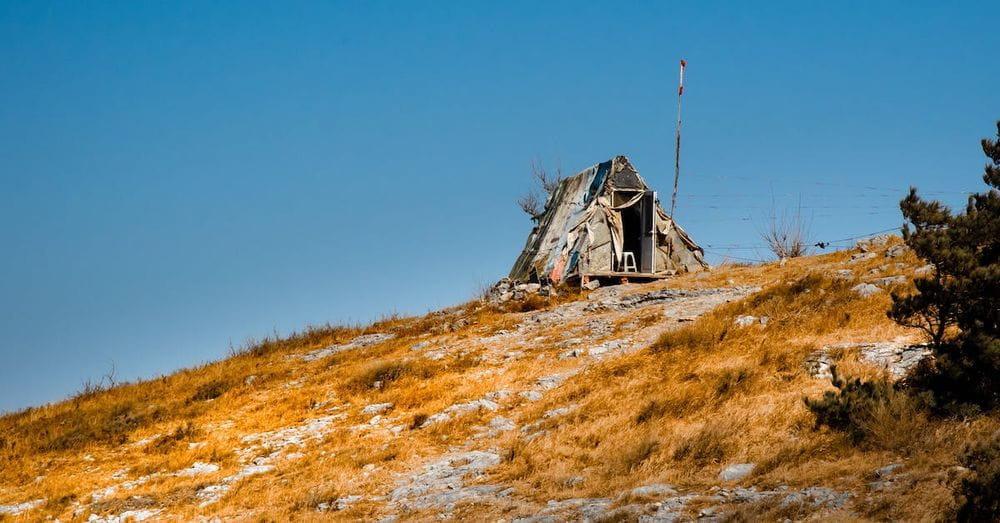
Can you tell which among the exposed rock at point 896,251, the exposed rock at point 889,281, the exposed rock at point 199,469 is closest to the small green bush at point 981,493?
the exposed rock at point 199,469

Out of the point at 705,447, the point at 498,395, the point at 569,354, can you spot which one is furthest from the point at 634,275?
the point at 705,447

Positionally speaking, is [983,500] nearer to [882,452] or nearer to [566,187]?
[882,452]

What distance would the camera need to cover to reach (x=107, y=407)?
18031mm

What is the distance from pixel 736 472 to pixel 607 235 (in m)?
19.7

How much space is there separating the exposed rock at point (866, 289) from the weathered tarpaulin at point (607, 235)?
10407 millimetres

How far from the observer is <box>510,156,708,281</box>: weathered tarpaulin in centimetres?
2730

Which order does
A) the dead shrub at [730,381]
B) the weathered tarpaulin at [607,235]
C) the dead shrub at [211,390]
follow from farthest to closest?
the weathered tarpaulin at [607,235] < the dead shrub at [211,390] < the dead shrub at [730,381]

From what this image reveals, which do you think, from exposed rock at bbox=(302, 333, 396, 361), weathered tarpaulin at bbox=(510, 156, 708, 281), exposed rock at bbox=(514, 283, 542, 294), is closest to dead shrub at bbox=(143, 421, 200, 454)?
exposed rock at bbox=(302, 333, 396, 361)

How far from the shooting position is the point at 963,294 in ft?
31.0

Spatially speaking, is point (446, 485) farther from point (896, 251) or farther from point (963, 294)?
point (896, 251)

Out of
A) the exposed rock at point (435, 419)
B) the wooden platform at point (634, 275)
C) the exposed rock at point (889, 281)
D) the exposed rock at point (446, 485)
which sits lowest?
the exposed rock at point (446, 485)

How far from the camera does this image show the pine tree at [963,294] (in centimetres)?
898

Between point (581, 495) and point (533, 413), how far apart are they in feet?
14.5

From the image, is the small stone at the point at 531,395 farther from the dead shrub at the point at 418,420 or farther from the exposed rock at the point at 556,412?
the dead shrub at the point at 418,420
